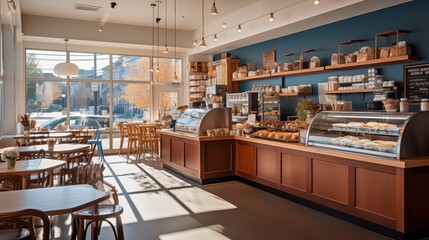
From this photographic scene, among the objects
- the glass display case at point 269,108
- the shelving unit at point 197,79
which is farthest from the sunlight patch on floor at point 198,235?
the shelving unit at point 197,79

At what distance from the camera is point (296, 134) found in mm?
5512

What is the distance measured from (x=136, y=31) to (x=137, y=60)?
129 cm

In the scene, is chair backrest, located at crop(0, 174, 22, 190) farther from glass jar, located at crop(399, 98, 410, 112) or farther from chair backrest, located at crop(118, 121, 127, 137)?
chair backrest, located at crop(118, 121, 127, 137)

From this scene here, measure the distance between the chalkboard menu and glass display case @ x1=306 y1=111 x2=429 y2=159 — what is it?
156 cm

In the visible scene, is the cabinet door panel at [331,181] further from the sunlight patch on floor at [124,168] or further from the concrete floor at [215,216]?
the sunlight patch on floor at [124,168]

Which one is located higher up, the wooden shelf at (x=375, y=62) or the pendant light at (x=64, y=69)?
the pendant light at (x=64, y=69)

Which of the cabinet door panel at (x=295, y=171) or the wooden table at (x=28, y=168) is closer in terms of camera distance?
the wooden table at (x=28, y=168)

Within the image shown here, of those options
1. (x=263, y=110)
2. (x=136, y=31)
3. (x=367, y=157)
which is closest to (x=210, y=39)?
(x=136, y=31)

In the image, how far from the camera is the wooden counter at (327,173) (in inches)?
149

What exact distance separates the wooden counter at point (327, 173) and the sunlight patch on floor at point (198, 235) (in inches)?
62.6

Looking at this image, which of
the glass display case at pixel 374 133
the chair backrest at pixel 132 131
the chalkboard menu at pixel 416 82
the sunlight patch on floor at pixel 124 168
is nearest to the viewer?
the glass display case at pixel 374 133

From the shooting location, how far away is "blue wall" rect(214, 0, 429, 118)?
17.9ft

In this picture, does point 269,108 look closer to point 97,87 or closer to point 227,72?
point 227,72

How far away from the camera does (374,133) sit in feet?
14.0
